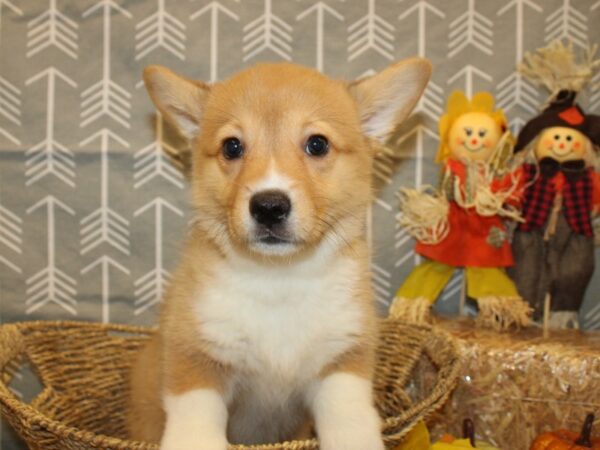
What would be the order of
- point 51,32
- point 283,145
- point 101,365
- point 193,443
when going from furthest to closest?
1. point 51,32
2. point 101,365
3. point 283,145
4. point 193,443

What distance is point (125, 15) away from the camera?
2766 mm

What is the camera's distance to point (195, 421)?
1.53 metres

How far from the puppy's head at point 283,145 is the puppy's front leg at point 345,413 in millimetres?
384

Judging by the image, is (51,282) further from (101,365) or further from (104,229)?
(101,365)

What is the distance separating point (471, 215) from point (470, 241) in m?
0.11

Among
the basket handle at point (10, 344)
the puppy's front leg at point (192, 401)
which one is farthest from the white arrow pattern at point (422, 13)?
the basket handle at point (10, 344)

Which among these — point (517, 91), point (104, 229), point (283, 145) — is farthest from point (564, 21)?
point (104, 229)

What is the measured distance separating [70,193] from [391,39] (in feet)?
5.12

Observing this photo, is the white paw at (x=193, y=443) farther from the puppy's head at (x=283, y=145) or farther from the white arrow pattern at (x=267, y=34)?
the white arrow pattern at (x=267, y=34)

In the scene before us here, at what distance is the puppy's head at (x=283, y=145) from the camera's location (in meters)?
1.59

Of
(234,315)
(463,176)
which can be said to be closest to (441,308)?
(463,176)

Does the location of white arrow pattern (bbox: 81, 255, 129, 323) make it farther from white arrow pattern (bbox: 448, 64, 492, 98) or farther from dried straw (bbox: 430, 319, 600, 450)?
white arrow pattern (bbox: 448, 64, 492, 98)

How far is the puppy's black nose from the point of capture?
153cm

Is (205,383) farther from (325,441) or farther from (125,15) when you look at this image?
(125,15)
